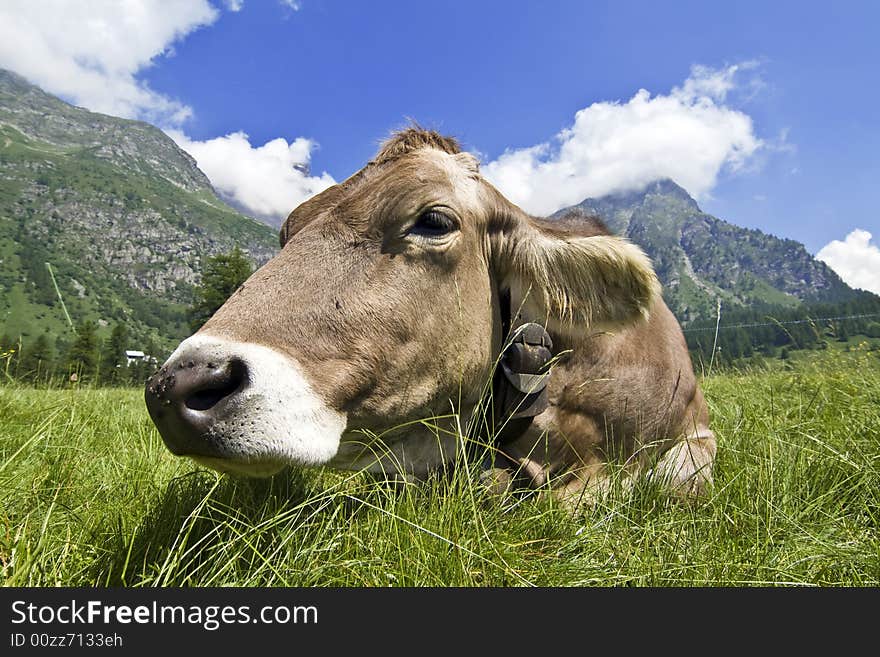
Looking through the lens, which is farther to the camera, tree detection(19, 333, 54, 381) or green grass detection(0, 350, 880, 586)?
tree detection(19, 333, 54, 381)

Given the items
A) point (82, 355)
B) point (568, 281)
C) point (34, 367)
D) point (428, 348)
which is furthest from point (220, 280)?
point (428, 348)

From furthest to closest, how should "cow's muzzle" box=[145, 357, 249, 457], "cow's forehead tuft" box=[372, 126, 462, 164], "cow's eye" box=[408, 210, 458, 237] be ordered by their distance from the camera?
"cow's forehead tuft" box=[372, 126, 462, 164] < "cow's eye" box=[408, 210, 458, 237] < "cow's muzzle" box=[145, 357, 249, 457]

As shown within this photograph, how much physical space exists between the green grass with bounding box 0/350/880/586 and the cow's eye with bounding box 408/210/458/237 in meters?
1.23

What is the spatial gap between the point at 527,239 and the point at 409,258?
3.09ft

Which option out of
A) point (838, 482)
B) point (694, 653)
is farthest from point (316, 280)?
point (838, 482)

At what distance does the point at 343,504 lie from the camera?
102 inches

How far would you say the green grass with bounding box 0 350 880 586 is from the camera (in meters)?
2.04

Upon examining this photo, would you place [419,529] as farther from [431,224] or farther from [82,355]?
[82,355]

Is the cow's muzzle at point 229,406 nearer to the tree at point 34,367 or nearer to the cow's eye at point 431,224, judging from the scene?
the cow's eye at point 431,224

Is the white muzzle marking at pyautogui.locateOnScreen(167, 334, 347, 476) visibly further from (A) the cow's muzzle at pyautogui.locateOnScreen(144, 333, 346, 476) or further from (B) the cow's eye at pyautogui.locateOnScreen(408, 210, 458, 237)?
(B) the cow's eye at pyautogui.locateOnScreen(408, 210, 458, 237)

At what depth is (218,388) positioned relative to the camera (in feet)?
6.71

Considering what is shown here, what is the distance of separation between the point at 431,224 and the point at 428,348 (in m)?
0.65

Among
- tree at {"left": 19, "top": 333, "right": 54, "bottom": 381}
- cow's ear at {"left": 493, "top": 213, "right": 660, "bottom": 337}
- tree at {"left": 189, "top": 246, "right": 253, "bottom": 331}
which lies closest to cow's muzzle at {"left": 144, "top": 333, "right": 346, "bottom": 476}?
cow's ear at {"left": 493, "top": 213, "right": 660, "bottom": 337}

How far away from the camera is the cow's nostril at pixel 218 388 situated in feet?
6.54
